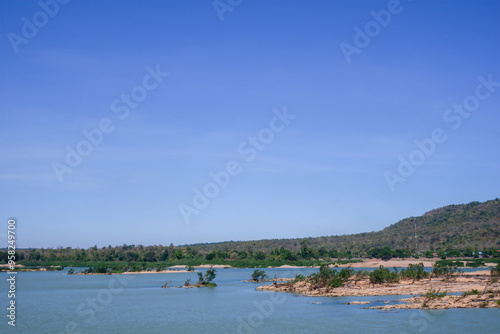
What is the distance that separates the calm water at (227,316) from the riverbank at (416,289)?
2.44 m

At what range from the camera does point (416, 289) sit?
179 feet

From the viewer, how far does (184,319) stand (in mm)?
41938

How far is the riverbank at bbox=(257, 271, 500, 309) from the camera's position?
142 feet

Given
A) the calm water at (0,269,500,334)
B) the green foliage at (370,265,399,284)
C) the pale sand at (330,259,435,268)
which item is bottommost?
the calm water at (0,269,500,334)

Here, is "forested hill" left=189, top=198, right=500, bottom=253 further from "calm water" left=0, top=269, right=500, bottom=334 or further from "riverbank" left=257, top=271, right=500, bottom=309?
"calm water" left=0, top=269, right=500, bottom=334

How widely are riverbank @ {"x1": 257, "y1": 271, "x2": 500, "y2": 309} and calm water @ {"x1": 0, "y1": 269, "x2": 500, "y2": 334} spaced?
244cm

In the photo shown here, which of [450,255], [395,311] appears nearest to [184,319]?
[395,311]

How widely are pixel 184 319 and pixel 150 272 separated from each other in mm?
77608

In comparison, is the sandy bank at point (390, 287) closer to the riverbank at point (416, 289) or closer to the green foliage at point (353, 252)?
the riverbank at point (416, 289)

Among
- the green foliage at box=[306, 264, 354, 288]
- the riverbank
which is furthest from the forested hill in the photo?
the green foliage at box=[306, 264, 354, 288]

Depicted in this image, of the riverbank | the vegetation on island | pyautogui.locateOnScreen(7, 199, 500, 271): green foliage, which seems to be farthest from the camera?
pyautogui.locateOnScreen(7, 199, 500, 271): green foliage

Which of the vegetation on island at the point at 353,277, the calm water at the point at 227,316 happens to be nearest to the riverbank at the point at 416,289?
the vegetation on island at the point at 353,277

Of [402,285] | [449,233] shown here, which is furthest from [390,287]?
[449,233]

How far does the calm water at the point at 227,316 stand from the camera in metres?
35.9
